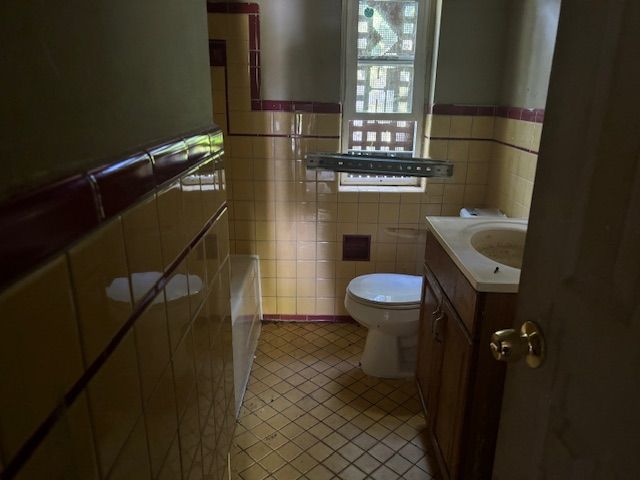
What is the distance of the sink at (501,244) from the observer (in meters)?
1.76

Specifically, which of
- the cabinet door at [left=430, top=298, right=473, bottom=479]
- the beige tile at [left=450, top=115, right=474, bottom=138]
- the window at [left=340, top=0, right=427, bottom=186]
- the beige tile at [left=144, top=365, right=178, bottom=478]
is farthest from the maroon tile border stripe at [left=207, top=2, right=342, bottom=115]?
the beige tile at [left=144, top=365, right=178, bottom=478]

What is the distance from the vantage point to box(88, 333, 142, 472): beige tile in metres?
0.50

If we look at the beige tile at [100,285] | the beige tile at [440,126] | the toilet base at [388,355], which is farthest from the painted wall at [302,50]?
the beige tile at [100,285]

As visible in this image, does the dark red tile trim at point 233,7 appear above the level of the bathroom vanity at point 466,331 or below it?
above

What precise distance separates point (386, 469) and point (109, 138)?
1633 mm

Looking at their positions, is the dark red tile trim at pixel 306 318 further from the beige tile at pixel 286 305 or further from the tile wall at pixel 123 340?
the tile wall at pixel 123 340

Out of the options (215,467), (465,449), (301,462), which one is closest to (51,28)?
(215,467)

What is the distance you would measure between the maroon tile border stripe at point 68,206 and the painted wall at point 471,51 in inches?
81.7

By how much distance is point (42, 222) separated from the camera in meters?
0.39

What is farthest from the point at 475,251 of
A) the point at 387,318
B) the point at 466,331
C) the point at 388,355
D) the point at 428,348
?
the point at 388,355

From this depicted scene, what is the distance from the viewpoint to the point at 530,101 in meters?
2.07

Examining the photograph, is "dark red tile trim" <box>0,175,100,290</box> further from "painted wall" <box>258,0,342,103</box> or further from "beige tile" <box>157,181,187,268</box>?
"painted wall" <box>258,0,342,103</box>

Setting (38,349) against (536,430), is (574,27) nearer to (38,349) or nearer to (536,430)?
(536,430)

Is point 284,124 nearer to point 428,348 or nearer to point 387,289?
point 387,289
